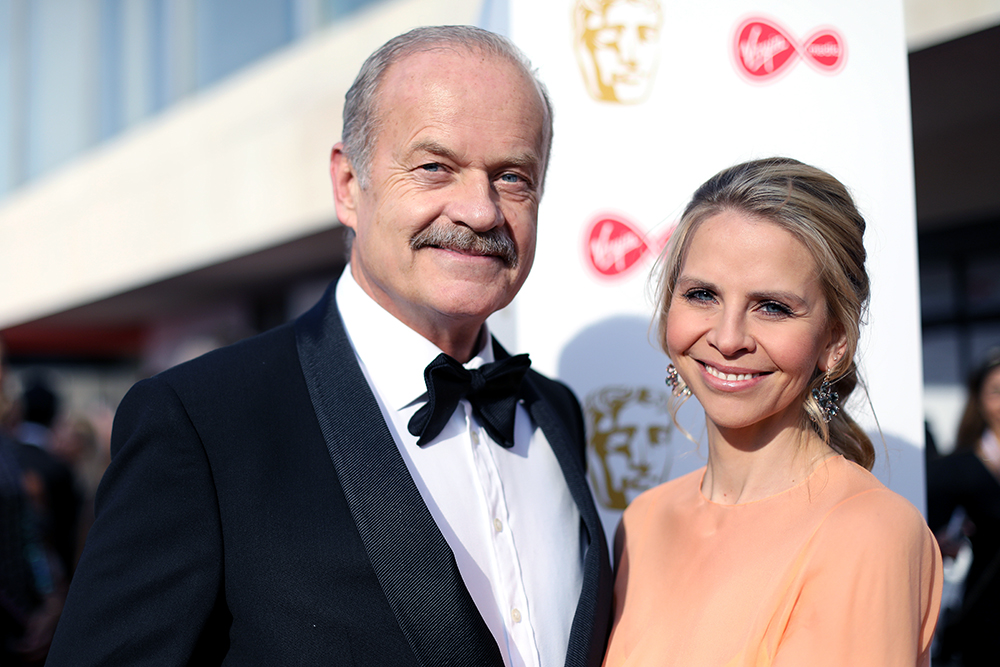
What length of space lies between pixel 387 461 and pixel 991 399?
3508 millimetres

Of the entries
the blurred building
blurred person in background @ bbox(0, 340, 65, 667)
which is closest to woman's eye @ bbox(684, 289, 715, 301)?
the blurred building

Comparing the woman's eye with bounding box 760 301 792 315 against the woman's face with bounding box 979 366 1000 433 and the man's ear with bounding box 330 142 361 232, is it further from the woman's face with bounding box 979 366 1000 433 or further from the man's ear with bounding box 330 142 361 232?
the woman's face with bounding box 979 366 1000 433

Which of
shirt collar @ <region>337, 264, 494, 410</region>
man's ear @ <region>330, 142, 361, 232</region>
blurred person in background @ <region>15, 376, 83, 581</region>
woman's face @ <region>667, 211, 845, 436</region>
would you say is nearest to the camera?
woman's face @ <region>667, 211, 845, 436</region>

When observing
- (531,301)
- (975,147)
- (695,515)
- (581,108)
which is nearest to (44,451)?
(531,301)

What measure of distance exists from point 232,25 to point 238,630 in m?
8.35

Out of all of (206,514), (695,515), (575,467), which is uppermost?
(206,514)

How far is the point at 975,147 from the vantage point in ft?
15.9

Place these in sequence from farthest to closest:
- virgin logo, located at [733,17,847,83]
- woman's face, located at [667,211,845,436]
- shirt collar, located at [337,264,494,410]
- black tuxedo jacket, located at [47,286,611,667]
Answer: virgin logo, located at [733,17,847,83] → shirt collar, located at [337,264,494,410] → woman's face, located at [667,211,845,436] → black tuxedo jacket, located at [47,286,611,667]

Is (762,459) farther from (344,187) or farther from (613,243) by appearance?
(344,187)

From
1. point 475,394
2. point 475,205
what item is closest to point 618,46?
point 475,205

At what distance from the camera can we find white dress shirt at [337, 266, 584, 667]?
144cm

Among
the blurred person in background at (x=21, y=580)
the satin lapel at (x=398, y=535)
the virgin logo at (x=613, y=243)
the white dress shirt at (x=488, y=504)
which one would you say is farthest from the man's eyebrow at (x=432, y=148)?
the blurred person in background at (x=21, y=580)

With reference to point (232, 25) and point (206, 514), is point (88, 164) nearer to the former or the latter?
point (232, 25)

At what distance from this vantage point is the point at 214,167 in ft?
25.2
